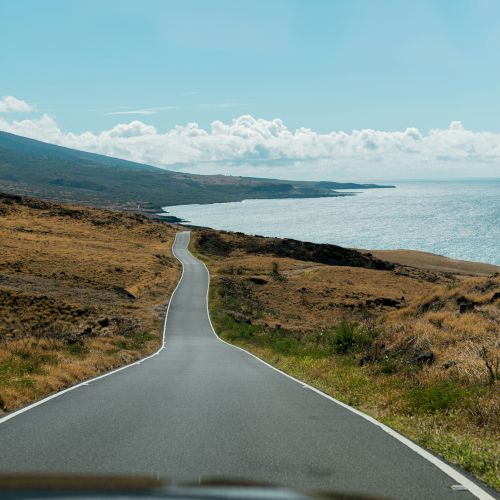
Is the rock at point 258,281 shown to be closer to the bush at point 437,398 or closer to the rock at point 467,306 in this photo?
the rock at point 467,306

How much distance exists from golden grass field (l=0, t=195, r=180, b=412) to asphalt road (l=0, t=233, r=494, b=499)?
227 cm

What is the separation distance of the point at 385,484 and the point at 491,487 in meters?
1.11

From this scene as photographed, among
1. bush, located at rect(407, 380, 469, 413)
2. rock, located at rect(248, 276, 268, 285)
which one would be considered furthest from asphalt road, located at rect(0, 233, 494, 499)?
rock, located at rect(248, 276, 268, 285)

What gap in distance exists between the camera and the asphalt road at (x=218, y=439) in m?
5.81

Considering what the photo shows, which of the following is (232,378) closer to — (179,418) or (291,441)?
(179,418)

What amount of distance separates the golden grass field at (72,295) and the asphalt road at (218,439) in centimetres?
227

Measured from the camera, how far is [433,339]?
49.5 feet

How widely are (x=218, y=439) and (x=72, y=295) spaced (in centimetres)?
3740

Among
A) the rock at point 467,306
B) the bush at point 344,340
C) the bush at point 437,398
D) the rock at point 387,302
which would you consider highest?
the bush at point 437,398

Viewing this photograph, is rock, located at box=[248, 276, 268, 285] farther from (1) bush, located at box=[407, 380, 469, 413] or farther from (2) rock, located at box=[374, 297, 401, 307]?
(1) bush, located at box=[407, 380, 469, 413]

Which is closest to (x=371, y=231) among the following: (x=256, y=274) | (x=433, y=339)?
(x=256, y=274)

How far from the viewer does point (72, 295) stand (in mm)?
42500

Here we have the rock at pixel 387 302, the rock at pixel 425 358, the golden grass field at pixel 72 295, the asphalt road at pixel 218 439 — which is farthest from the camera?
the rock at pixel 387 302

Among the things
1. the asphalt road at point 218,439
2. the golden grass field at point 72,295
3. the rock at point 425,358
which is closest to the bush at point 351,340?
the rock at point 425,358
